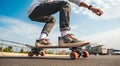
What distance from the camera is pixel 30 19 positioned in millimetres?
5184

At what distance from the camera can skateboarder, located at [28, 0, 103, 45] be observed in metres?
4.38

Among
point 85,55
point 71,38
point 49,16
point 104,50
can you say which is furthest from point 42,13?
point 104,50

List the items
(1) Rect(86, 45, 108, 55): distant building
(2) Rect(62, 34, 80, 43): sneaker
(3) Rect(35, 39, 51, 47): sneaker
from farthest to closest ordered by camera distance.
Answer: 1. (1) Rect(86, 45, 108, 55): distant building
2. (3) Rect(35, 39, 51, 47): sneaker
3. (2) Rect(62, 34, 80, 43): sneaker

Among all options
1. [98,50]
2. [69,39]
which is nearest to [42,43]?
[69,39]

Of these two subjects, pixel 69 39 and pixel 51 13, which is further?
pixel 51 13

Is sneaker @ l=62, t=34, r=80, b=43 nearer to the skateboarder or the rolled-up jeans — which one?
the skateboarder

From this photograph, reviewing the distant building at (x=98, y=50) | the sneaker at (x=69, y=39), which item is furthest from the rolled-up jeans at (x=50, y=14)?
the distant building at (x=98, y=50)

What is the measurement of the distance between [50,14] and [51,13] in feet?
0.16

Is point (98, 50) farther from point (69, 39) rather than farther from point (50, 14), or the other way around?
point (69, 39)

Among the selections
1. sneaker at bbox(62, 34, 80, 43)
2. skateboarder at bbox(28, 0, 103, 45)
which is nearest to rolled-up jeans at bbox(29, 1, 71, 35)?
skateboarder at bbox(28, 0, 103, 45)

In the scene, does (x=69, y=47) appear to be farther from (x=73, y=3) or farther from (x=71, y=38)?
(x=73, y=3)

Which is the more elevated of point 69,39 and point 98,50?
point 98,50

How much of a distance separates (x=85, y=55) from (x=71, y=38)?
0.54 m

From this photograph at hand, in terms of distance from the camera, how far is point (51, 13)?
4.92 metres
